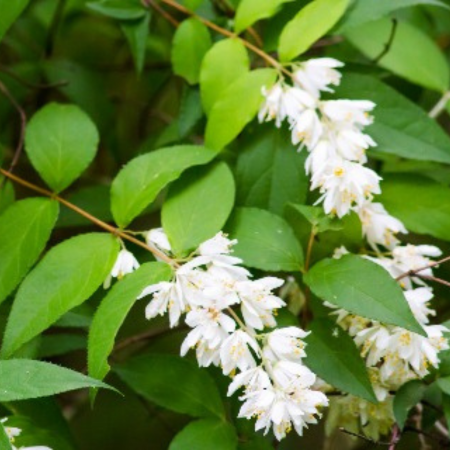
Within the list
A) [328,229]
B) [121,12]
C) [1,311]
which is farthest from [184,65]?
[1,311]

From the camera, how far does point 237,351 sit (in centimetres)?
126

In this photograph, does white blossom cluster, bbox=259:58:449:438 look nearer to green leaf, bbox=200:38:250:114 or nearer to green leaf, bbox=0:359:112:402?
green leaf, bbox=200:38:250:114

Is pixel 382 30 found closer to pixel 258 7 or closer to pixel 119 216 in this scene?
pixel 258 7

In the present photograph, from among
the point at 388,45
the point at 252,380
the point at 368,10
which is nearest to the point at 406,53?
the point at 388,45

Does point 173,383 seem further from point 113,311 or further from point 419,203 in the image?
point 419,203

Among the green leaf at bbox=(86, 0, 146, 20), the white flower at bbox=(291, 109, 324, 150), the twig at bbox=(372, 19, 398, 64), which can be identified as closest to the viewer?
the white flower at bbox=(291, 109, 324, 150)

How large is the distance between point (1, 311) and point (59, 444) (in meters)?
0.26

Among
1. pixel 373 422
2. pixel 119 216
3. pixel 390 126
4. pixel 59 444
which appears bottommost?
pixel 59 444

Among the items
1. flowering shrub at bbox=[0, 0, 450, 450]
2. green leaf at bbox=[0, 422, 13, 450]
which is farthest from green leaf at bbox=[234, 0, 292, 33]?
green leaf at bbox=[0, 422, 13, 450]

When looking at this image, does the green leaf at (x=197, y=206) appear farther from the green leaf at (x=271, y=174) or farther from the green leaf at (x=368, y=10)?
the green leaf at (x=368, y=10)

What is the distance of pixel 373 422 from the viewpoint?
4.97 feet

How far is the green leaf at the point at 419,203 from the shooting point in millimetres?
1582

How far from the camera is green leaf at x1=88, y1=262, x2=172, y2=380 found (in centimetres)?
126

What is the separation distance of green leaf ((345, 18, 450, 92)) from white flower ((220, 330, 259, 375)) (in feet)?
2.52
